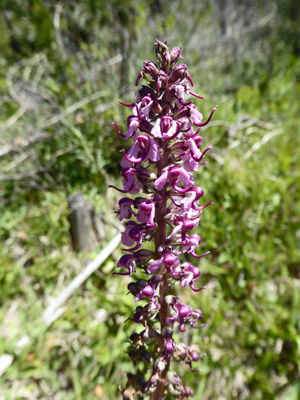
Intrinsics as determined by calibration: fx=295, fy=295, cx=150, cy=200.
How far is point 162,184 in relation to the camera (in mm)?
1183

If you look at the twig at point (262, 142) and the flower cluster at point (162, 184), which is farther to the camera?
the twig at point (262, 142)

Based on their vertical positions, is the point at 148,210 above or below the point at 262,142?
below

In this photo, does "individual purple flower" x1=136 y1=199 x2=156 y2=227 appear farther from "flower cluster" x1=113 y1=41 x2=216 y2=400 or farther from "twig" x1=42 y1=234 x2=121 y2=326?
"twig" x1=42 y1=234 x2=121 y2=326

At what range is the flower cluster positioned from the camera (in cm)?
119

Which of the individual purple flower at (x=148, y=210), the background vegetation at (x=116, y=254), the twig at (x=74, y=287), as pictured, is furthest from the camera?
the twig at (x=74, y=287)

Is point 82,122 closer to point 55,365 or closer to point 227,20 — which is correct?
point 55,365

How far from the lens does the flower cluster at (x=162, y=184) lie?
1188 mm

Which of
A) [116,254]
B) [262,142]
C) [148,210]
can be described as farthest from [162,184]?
[262,142]

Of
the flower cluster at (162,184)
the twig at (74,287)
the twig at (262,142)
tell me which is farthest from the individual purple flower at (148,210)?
the twig at (262,142)

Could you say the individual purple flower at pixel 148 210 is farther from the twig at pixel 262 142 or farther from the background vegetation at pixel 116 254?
the twig at pixel 262 142

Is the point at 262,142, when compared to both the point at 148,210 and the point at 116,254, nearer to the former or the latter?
the point at 116,254

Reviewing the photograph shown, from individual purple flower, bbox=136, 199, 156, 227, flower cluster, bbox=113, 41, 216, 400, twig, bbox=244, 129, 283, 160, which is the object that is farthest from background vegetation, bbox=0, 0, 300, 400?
individual purple flower, bbox=136, 199, 156, 227

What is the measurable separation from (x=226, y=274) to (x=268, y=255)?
1.40ft

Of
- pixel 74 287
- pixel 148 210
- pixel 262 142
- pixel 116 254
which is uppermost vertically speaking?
pixel 262 142
